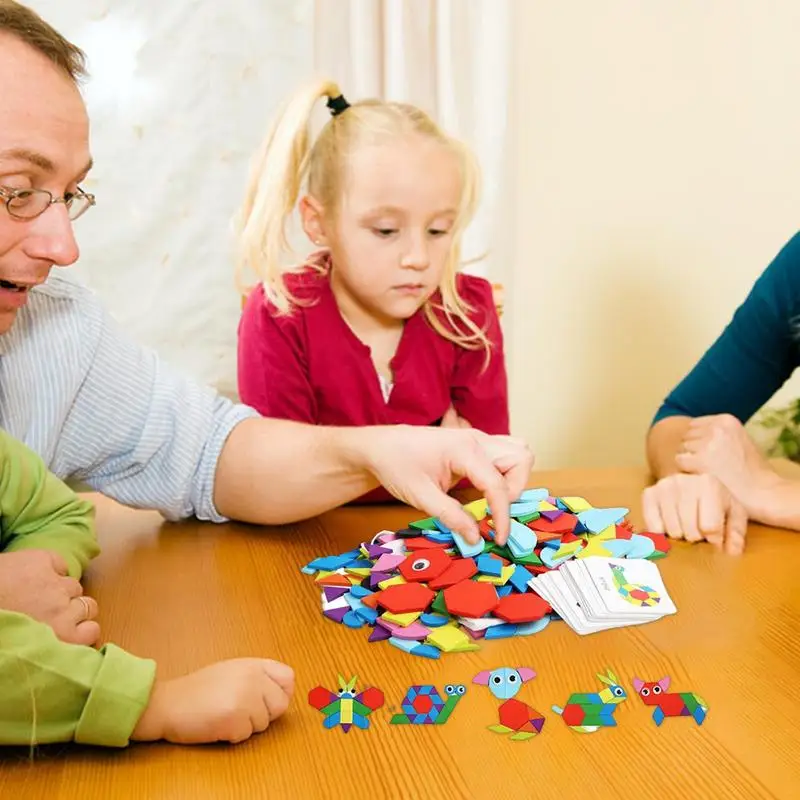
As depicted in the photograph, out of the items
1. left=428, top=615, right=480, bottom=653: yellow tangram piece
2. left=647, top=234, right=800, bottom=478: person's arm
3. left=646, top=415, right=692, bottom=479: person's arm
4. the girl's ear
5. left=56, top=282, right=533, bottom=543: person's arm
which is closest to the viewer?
left=428, top=615, right=480, bottom=653: yellow tangram piece

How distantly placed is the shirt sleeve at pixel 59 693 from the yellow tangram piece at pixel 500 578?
1.46 ft

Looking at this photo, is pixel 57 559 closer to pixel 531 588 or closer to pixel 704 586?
pixel 531 588

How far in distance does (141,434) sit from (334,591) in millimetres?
447

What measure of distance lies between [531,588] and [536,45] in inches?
76.6

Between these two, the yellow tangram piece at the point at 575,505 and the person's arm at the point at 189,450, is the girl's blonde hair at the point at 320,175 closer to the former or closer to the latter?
the person's arm at the point at 189,450

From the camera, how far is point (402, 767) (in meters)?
0.80

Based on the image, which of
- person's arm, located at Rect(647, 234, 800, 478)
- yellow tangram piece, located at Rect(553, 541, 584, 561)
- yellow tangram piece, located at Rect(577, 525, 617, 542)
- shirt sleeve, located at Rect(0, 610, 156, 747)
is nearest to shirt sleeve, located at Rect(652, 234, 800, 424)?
person's arm, located at Rect(647, 234, 800, 478)

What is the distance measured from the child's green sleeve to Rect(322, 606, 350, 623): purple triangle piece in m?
0.31

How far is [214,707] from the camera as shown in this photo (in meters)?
0.83

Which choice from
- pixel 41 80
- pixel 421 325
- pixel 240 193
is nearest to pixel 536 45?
pixel 240 193

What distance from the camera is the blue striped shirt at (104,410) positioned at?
138cm

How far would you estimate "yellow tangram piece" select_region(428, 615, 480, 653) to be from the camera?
3.33 feet

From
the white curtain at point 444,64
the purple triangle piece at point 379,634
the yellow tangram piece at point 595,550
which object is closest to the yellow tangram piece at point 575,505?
the yellow tangram piece at point 595,550

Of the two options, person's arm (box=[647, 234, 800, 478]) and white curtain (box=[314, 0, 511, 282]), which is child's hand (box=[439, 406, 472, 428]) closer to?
person's arm (box=[647, 234, 800, 478])
